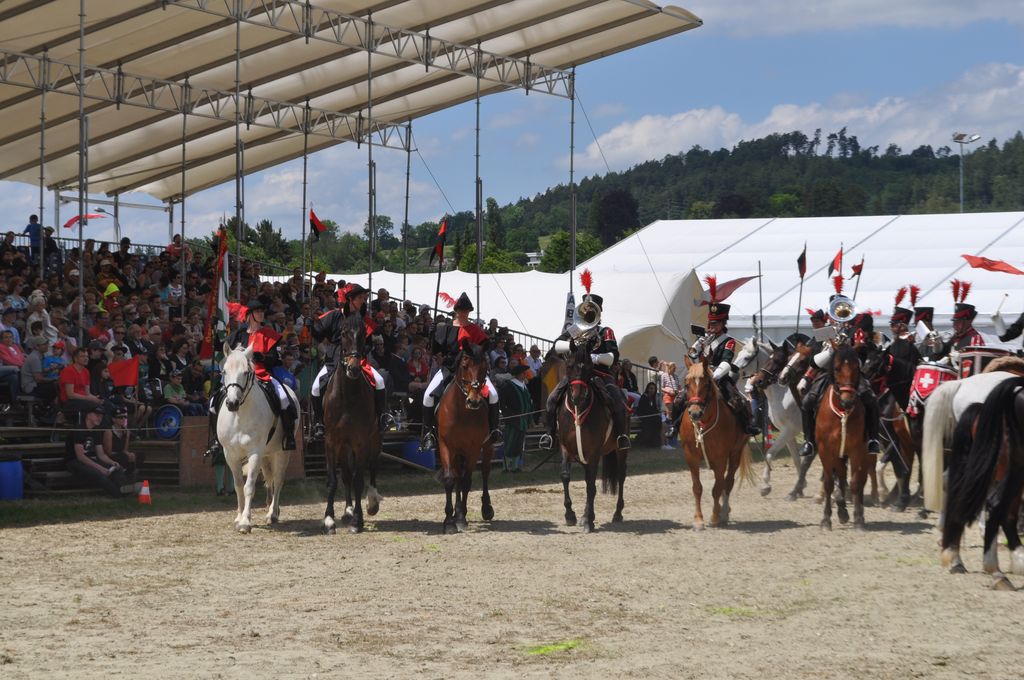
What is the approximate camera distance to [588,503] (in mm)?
15203

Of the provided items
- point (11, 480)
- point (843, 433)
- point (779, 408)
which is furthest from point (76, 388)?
point (843, 433)

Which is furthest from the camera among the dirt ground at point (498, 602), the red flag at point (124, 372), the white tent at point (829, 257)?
the white tent at point (829, 257)

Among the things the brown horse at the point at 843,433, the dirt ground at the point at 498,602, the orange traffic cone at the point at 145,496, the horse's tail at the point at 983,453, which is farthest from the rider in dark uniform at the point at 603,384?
the orange traffic cone at the point at 145,496

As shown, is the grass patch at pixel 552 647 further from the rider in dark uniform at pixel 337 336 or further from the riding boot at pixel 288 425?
the riding boot at pixel 288 425

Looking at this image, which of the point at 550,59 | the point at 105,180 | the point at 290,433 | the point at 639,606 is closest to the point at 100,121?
the point at 105,180

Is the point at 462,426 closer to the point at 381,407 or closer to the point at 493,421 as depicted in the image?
the point at 493,421

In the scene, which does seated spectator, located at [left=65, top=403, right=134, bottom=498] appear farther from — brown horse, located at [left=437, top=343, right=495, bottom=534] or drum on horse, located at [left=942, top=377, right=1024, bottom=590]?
drum on horse, located at [left=942, top=377, right=1024, bottom=590]

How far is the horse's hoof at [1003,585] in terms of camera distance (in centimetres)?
1041

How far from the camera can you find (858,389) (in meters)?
14.9

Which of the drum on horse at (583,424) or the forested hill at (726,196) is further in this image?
the forested hill at (726,196)

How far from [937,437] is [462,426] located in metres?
6.09

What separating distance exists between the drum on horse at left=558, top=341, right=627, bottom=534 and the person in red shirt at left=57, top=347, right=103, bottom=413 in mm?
7183

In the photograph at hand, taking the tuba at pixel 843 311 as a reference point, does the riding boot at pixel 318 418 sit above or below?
below

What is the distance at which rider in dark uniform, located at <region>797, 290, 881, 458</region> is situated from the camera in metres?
15.2
